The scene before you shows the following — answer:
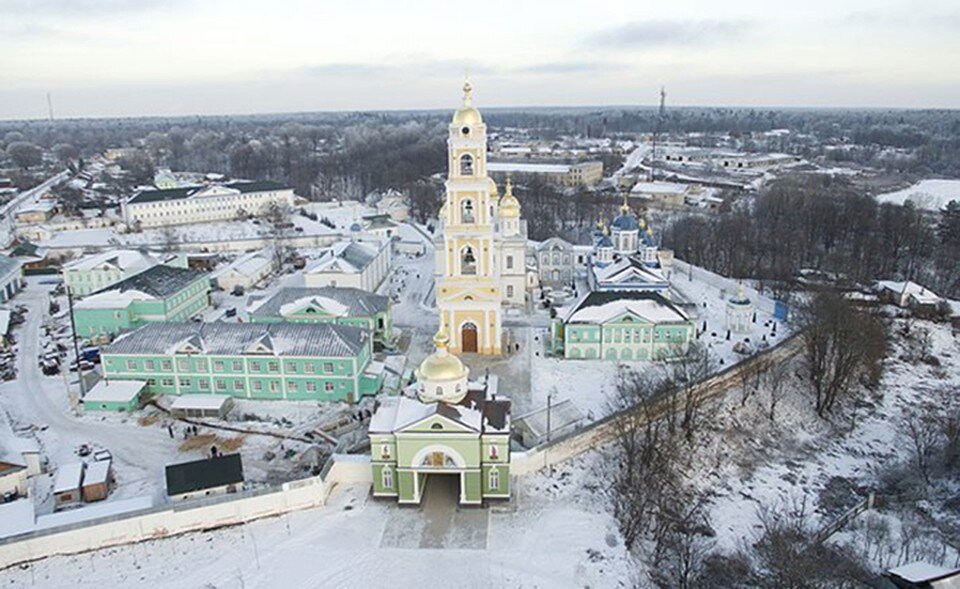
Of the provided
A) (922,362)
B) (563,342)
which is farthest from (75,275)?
(922,362)

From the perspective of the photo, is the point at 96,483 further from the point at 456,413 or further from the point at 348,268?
the point at 348,268

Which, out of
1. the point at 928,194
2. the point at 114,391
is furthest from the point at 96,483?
the point at 928,194

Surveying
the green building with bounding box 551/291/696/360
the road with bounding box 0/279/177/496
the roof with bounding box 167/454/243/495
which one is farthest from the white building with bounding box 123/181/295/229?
the roof with bounding box 167/454/243/495

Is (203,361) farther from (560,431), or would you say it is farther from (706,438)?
(706,438)

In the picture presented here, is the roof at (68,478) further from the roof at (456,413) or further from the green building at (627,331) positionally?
the green building at (627,331)

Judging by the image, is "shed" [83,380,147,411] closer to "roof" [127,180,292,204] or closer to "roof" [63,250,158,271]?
"roof" [63,250,158,271]
